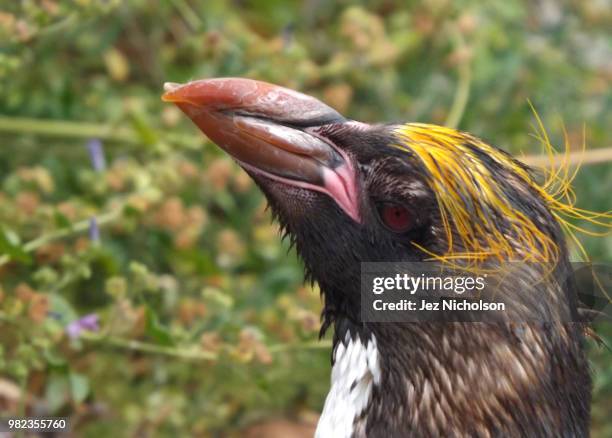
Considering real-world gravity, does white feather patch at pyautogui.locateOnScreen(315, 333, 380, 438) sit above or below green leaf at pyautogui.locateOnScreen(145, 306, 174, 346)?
below

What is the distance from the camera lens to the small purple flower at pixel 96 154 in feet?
11.1

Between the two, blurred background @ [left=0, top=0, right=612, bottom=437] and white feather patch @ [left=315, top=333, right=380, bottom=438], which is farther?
blurred background @ [left=0, top=0, right=612, bottom=437]

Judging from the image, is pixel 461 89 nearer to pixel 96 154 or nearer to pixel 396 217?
pixel 96 154

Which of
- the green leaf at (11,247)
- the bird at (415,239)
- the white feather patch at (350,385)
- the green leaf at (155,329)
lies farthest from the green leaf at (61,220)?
the white feather patch at (350,385)

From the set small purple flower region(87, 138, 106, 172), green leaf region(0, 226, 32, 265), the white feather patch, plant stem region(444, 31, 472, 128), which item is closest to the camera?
the white feather patch

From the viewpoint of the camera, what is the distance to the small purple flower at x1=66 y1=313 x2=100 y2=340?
2906mm

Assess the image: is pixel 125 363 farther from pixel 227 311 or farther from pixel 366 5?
pixel 366 5

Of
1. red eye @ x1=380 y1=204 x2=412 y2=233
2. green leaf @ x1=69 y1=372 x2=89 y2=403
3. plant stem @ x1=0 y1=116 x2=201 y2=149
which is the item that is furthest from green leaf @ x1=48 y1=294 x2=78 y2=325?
red eye @ x1=380 y1=204 x2=412 y2=233

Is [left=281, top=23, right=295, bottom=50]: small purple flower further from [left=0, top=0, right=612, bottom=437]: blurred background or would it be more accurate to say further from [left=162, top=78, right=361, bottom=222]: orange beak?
[left=162, top=78, right=361, bottom=222]: orange beak

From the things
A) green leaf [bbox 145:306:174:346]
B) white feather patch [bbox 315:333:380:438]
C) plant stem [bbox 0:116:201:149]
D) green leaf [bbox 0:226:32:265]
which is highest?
plant stem [bbox 0:116:201:149]

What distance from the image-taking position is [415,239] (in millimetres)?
2105

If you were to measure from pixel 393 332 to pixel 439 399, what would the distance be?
0.15 m

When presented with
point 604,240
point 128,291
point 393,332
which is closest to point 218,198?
point 128,291

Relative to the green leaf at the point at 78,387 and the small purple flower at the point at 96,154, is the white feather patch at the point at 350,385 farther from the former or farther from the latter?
the small purple flower at the point at 96,154
